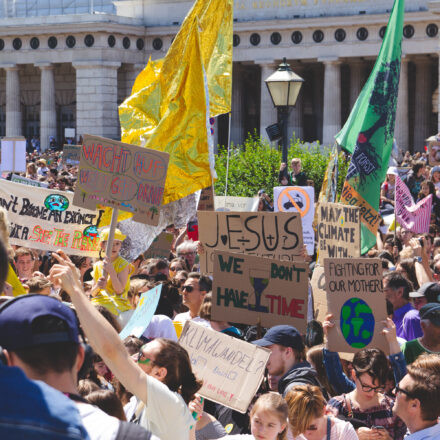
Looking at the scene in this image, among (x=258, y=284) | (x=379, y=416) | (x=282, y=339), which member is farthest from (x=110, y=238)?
(x=379, y=416)

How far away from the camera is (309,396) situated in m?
5.02

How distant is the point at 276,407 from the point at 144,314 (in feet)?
4.49

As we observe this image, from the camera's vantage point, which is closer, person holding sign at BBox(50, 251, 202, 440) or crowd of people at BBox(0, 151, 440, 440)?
crowd of people at BBox(0, 151, 440, 440)

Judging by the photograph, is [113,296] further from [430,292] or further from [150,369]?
[150,369]

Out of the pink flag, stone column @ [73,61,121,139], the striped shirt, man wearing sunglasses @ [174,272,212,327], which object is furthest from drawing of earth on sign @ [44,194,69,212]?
stone column @ [73,61,121,139]

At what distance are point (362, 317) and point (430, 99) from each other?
43.2m

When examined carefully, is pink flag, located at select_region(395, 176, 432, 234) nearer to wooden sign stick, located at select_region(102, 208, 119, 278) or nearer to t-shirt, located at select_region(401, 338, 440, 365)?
wooden sign stick, located at select_region(102, 208, 119, 278)

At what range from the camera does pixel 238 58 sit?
155 feet

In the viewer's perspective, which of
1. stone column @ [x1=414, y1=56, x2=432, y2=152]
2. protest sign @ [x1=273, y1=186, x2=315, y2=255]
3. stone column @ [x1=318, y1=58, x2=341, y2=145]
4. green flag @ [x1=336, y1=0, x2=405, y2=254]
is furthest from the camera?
stone column @ [x1=414, y1=56, x2=432, y2=152]

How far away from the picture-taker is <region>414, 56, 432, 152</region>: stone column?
47.9 m

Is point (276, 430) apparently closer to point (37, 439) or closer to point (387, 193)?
point (37, 439)

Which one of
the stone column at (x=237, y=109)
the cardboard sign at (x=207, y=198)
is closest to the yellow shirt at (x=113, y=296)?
the cardboard sign at (x=207, y=198)

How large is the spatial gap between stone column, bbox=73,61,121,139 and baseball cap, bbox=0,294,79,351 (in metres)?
45.7

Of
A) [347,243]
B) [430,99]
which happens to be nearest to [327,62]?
[430,99]
